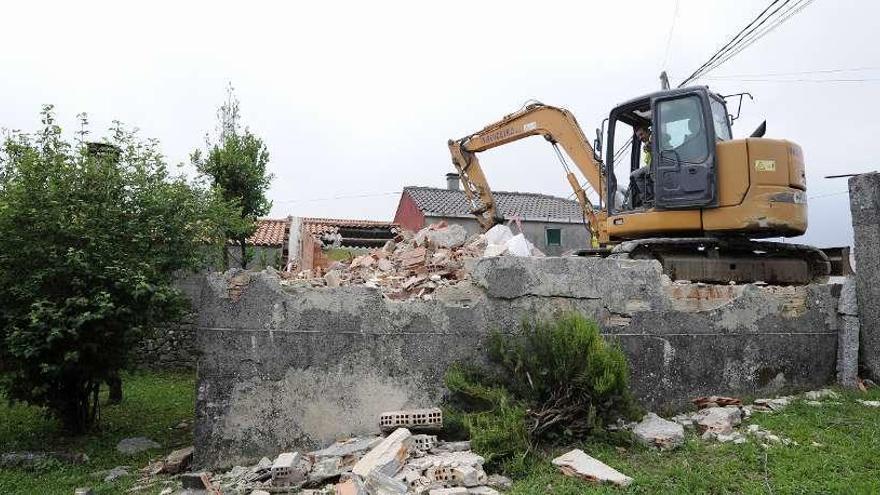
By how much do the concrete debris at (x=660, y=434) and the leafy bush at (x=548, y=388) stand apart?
16 cm

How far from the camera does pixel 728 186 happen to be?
6602 millimetres

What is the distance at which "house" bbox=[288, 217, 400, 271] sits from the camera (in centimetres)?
1044

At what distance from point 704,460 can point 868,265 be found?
148 inches

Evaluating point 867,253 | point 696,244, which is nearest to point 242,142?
point 696,244

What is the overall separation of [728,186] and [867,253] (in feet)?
6.02

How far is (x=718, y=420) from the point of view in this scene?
5.42 metres

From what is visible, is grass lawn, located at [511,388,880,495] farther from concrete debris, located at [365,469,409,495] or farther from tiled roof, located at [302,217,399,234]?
tiled roof, located at [302,217,399,234]

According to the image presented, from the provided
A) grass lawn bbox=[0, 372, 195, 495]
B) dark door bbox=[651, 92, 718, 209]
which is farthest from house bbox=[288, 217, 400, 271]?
dark door bbox=[651, 92, 718, 209]

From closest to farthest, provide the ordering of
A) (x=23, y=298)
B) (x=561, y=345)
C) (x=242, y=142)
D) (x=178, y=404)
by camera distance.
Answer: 1. (x=561, y=345)
2. (x=23, y=298)
3. (x=178, y=404)
4. (x=242, y=142)

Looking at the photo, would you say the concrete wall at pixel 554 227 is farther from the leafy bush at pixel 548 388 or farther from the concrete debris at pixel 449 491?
the concrete debris at pixel 449 491

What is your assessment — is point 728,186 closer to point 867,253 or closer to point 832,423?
point 867,253

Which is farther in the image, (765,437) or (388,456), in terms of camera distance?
(765,437)

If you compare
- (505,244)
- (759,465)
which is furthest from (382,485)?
(505,244)

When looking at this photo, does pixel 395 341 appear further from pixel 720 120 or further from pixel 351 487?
pixel 720 120
